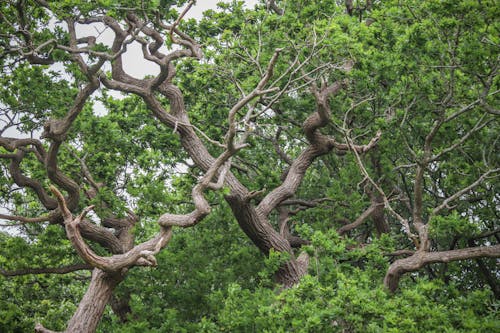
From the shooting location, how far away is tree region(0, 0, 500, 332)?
33.9 ft

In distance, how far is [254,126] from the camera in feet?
40.6

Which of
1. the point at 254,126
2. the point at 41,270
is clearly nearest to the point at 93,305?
the point at 41,270

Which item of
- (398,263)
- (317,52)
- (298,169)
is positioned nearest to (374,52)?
(317,52)

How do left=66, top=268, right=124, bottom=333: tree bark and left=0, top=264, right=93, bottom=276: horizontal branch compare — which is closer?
left=66, top=268, right=124, bottom=333: tree bark

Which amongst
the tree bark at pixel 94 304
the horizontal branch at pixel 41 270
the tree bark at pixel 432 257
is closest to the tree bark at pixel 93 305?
the tree bark at pixel 94 304

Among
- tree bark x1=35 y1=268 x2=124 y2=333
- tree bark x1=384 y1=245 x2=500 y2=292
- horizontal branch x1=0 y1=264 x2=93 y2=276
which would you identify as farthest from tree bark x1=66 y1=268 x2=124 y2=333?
tree bark x1=384 y1=245 x2=500 y2=292

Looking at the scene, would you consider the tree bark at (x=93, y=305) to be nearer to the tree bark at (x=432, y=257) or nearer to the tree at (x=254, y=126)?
the tree at (x=254, y=126)

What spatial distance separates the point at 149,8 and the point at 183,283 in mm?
6130

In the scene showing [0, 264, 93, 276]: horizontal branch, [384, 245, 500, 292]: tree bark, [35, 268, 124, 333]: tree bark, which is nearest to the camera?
[35, 268, 124, 333]: tree bark

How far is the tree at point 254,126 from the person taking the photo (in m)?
10.3

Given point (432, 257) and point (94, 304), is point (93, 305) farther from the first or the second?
point (432, 257)

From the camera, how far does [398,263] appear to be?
10.4 m

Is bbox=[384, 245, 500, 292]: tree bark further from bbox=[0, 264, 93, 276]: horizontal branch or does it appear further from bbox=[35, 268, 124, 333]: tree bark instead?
bbox=[0, 264, 93, 276]: horizontal branch

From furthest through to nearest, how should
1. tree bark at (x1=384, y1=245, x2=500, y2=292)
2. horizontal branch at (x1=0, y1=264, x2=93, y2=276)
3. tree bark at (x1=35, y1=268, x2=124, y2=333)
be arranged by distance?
horizontal branch at (x1=0, y1=264, x2=93, y2=276)
tree bark at (x1=384, y1=245, x2=500, y2=292)
tree bark at (x1=35, y1=268, x2=124, y2=333)
